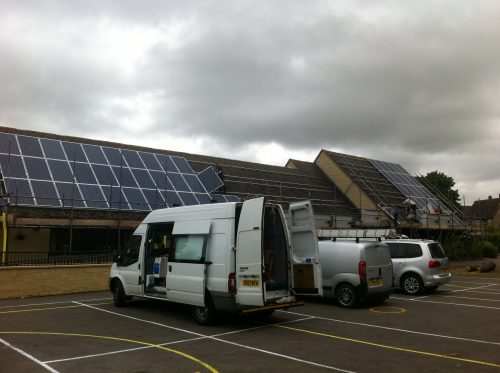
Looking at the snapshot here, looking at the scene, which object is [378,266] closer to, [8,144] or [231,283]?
[231,283]

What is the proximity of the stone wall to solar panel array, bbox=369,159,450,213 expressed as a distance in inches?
979

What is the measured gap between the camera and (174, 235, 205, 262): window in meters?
9.77

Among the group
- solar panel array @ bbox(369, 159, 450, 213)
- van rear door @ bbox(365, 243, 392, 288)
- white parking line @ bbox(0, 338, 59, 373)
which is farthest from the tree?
white parking line @ bbox(0, 338, 59, 373)

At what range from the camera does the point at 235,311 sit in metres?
9.10

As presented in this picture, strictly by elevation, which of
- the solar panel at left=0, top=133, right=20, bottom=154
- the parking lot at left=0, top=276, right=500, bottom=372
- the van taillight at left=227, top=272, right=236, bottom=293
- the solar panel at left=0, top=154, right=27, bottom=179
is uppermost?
the solar panel at left=0, top=133, right=20, bottom=154

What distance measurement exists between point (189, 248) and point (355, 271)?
15.5ft

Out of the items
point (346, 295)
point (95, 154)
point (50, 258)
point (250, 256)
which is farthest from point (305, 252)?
point (95, 154)

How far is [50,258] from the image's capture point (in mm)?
16297

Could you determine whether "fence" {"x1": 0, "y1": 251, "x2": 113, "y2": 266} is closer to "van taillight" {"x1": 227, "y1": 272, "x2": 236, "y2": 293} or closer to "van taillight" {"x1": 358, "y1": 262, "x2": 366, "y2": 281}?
"van taillight" {"x1": 227, "y1": 272, "x2": 236, "y2": 293}

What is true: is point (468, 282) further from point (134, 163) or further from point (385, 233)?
point (134, 163)

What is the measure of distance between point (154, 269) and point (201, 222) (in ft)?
8.36

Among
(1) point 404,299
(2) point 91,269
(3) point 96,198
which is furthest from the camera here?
(3) point 96,198

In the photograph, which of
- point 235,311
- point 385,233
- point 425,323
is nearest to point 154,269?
point 235,311

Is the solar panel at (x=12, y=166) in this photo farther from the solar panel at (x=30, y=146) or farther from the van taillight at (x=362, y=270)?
the van taillight at (x=362, y=270)
